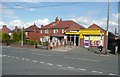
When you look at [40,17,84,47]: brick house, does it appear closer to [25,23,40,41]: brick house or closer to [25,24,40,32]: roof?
[25,23,40,41]: brick house

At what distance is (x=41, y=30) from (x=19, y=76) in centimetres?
5966

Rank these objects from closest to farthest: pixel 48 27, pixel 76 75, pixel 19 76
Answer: pixel 19 76 → pixel 76 75 → pixel 48 27

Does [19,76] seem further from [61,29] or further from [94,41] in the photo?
[61,29]

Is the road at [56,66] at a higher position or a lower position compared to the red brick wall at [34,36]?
lower

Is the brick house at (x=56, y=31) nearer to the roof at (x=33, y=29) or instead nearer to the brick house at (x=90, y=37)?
the brick house at (x=90, y=37)

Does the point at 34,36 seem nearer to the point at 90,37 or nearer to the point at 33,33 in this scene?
the point at 33,33

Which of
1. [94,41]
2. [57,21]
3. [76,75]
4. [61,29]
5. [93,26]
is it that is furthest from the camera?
[57,21]

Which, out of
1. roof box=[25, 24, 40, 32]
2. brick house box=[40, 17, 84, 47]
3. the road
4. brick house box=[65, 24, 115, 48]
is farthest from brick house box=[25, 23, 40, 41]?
the road

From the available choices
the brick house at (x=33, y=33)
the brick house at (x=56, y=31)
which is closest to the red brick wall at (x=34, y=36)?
the brick house at (x=33, y=33)

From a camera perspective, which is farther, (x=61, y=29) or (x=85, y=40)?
(x=61, y=29)

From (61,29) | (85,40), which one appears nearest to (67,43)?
(85,40)

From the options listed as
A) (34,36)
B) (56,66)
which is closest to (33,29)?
(34,36)

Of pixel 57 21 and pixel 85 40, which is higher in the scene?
pixel 57 21

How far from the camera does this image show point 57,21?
7375cm
